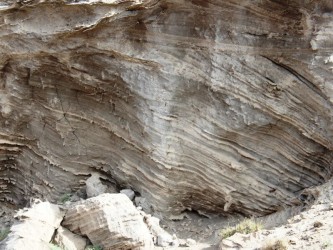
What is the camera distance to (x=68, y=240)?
10594 millimetres

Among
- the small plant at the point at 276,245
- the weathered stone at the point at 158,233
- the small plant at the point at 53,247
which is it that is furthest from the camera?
the weathered stone at the point at 158,233

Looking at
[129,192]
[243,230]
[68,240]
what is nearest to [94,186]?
[129,192]

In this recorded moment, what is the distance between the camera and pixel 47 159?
43.6 ft

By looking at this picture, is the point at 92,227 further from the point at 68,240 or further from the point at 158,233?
the point at 158,233

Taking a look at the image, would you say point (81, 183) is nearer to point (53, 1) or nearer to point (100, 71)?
point (100, 71)

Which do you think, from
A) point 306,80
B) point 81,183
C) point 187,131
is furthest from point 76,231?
point 306,80

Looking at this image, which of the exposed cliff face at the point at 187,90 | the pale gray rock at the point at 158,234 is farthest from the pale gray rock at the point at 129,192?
the pale gray rock at the point at 158,234

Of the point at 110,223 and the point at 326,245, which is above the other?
the point at 326,245

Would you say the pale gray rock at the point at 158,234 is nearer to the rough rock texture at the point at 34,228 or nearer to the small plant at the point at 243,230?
the small plant at the point at 243,230

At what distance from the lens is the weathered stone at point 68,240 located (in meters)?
10.5

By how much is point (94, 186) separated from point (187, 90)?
10.9 feet

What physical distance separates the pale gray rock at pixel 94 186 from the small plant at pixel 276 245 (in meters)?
4.99

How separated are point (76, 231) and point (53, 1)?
4.85 metres

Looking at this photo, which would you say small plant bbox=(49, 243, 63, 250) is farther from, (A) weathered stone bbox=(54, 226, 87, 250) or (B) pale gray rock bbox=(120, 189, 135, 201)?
(B) pale gray rock bbox=(120, 189, 135, 201)
